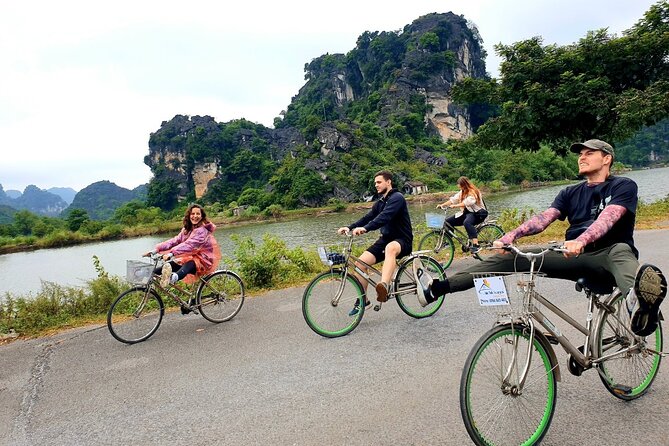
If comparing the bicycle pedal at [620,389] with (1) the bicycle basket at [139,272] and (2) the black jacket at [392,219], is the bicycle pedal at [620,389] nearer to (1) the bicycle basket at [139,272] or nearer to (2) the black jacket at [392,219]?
(2) the black jacket at [392,219]

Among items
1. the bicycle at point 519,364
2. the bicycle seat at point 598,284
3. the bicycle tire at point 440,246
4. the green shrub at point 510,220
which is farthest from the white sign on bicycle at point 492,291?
the green shrub at point 510,220

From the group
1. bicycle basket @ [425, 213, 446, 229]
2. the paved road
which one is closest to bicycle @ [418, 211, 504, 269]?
bicycle basket @ [425, 213, 446, 229]

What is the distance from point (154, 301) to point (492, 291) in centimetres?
433

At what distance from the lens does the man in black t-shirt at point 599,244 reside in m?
2.39

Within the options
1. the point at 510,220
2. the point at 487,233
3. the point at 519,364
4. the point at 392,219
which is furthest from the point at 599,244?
the point at 510,220

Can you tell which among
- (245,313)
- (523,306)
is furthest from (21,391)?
(523,306)

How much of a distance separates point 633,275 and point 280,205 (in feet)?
241

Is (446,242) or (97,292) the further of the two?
(446,242)

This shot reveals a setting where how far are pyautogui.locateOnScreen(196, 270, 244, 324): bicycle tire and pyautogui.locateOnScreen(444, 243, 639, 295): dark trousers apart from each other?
12.4 ft

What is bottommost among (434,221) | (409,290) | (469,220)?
(409,290)

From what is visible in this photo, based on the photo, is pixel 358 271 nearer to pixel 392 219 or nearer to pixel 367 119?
pixel 392 219

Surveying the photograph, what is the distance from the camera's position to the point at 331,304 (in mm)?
4598

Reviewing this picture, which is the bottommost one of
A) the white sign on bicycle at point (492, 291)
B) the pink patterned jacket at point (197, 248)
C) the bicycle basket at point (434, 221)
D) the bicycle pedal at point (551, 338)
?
the bicycle pedal at point (551, 338)

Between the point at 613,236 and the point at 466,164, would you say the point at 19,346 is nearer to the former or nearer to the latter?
the point at 613,236
